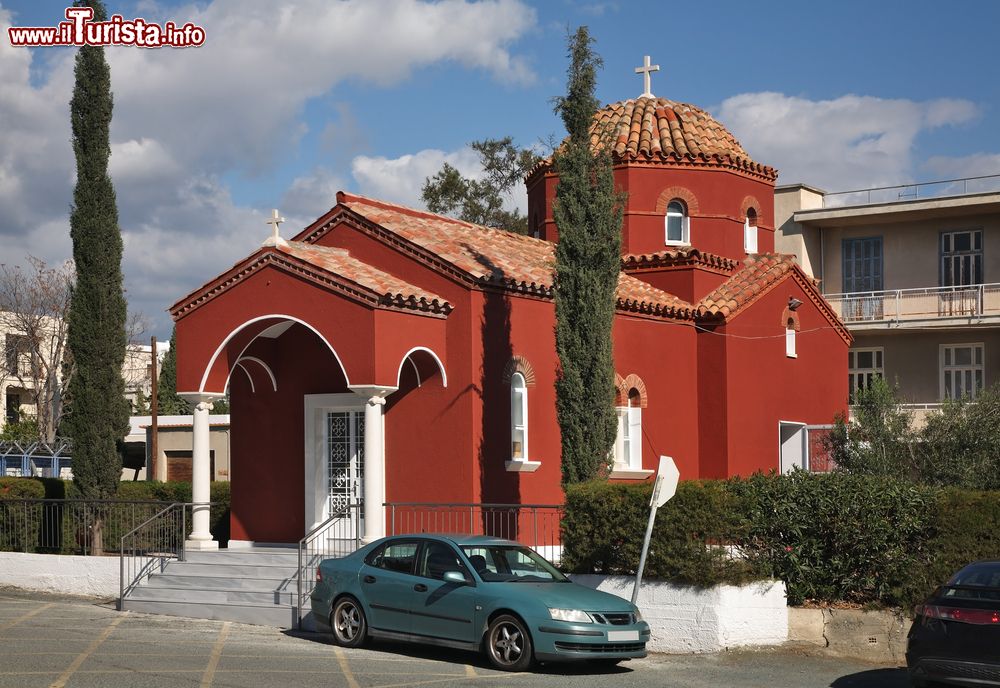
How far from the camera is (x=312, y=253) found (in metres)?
19.5

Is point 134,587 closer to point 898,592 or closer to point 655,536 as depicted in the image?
point 655,536

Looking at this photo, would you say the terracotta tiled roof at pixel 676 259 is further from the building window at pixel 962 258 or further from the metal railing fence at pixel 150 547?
the building window at pixel 962 258

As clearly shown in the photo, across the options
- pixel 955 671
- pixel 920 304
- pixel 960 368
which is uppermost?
pixel 920 304

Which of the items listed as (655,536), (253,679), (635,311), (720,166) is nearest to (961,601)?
(655,536)

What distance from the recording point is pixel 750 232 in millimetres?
26797

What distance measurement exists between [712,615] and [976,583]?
13.0ft

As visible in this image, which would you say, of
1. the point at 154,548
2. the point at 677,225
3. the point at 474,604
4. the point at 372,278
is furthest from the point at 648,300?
the point at 474,604

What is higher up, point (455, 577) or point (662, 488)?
point (662, 488)

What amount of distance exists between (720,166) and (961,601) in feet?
52.5

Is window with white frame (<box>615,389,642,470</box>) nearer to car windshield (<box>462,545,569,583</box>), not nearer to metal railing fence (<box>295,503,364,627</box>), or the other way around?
metal railing fence (<box>295,503,364,627</box>)

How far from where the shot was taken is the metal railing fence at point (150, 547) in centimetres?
1873

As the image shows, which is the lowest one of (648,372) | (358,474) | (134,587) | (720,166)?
(134,587)

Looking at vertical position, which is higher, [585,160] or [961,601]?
[585,160]

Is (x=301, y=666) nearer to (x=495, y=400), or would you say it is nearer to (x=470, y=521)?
(x=470, y=521)
